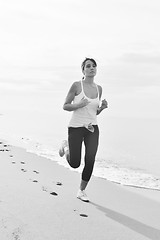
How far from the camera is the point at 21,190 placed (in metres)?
4.69

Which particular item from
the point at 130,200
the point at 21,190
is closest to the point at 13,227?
the point at 21,190

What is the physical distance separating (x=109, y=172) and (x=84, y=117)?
547 centimetres

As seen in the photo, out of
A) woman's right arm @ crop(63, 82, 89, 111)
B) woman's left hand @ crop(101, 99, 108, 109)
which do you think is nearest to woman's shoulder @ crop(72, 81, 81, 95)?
woman's right arm @ crop(63, 82, 89, 111)

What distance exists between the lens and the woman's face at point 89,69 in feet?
16.4

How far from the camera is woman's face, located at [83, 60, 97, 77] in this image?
4.98 metres

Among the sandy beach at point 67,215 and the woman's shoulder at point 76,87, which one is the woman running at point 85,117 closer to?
the woman's shoulder at point 76,87

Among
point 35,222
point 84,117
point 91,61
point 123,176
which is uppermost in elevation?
point 91,61

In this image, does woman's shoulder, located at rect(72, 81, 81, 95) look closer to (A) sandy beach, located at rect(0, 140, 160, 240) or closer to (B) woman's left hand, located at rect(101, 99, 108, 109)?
(B) woman's left hand, located at rect(101, 99, 108, 109)

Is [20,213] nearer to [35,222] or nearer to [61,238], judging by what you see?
[35,222]

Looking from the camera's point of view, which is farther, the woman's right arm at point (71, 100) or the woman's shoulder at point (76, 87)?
the woman's shoulder at point (76, 87)

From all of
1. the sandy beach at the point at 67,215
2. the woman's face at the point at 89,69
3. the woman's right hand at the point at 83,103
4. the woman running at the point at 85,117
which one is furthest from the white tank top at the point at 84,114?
the sandy beach at the point at 67,215

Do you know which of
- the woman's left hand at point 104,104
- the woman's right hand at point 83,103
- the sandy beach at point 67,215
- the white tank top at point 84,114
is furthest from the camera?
the woman's left hand at point 104,104

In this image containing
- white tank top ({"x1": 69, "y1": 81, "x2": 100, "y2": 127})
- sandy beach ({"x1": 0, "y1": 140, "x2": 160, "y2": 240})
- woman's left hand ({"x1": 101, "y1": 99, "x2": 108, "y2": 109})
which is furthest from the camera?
woman's left hand ({"x1": 101, "y1": 99, "x2": 108, "y2": 109})

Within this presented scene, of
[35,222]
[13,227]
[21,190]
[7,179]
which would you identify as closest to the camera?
[13,227]
